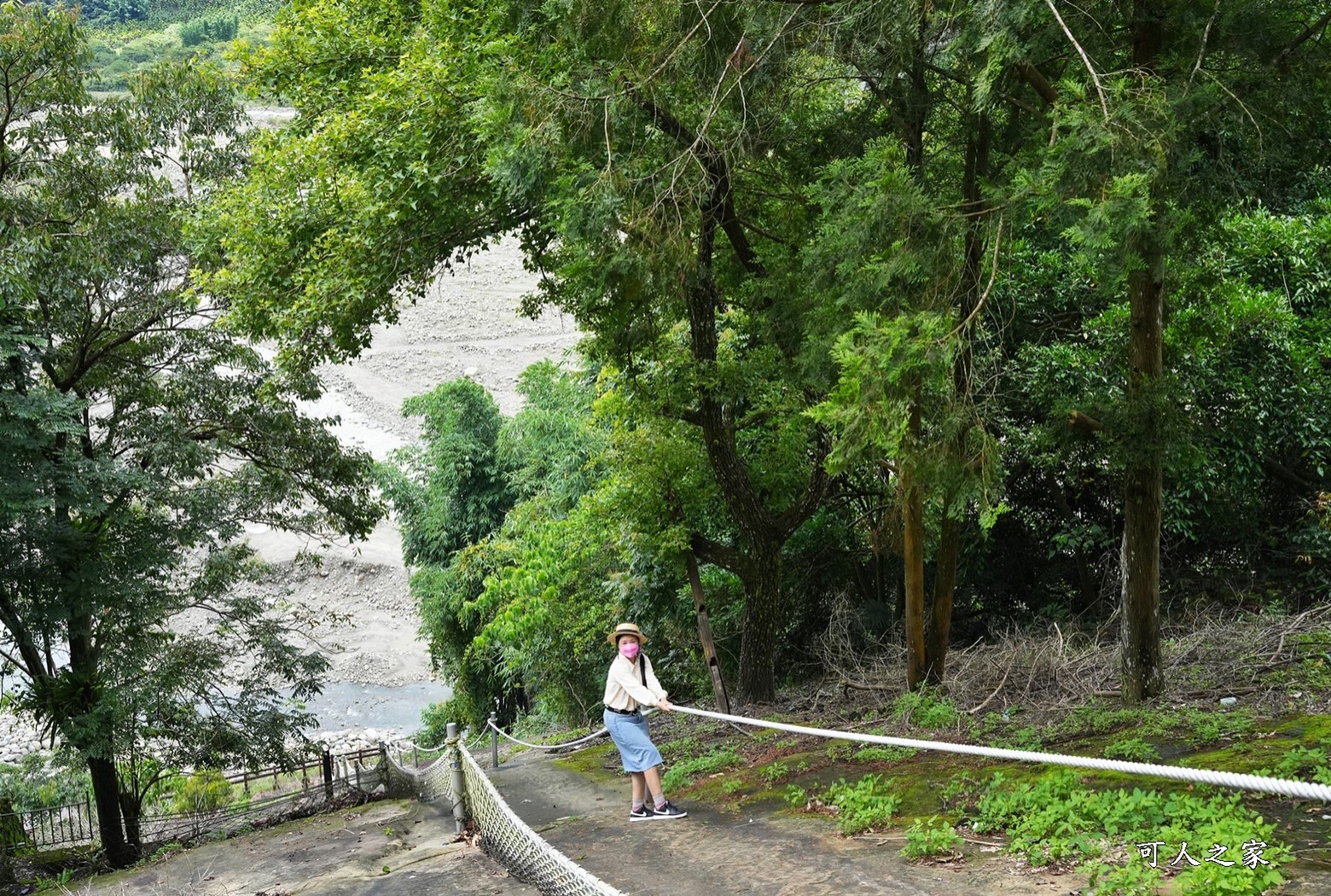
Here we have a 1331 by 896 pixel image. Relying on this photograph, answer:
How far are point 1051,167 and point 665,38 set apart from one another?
3487 millimetres

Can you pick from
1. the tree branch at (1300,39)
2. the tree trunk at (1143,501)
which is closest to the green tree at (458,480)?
the tree trunk at (1143,501)

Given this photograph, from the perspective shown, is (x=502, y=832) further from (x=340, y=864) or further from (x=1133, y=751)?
(x=1133, y=751)

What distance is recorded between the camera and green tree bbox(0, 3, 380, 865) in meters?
11.7

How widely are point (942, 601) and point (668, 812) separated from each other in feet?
11.3

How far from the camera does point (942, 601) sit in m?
9.18

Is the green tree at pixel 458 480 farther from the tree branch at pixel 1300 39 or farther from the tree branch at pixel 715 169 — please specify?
the tree branch at pixel 1300 39

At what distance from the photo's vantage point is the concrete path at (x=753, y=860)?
15.1 ft

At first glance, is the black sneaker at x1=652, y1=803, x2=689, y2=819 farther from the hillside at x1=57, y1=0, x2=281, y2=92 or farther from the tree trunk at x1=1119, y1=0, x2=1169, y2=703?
the hillside at x1=57, y1=0, x2=281, y2=92

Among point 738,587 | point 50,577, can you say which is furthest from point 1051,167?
point 50,577

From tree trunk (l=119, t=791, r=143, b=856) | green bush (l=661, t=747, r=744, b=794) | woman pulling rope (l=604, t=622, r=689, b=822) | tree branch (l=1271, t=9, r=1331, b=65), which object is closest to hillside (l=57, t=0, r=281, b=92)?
tree trunk (l=119, t=791, r=143, b=856)

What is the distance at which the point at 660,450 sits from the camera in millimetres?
10500

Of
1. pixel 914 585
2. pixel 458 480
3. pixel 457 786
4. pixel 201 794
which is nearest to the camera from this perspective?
pixel 914 585

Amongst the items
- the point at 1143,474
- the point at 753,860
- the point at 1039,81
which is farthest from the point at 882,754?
the point at 1039,81

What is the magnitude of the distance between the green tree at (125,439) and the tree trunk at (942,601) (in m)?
8.46
